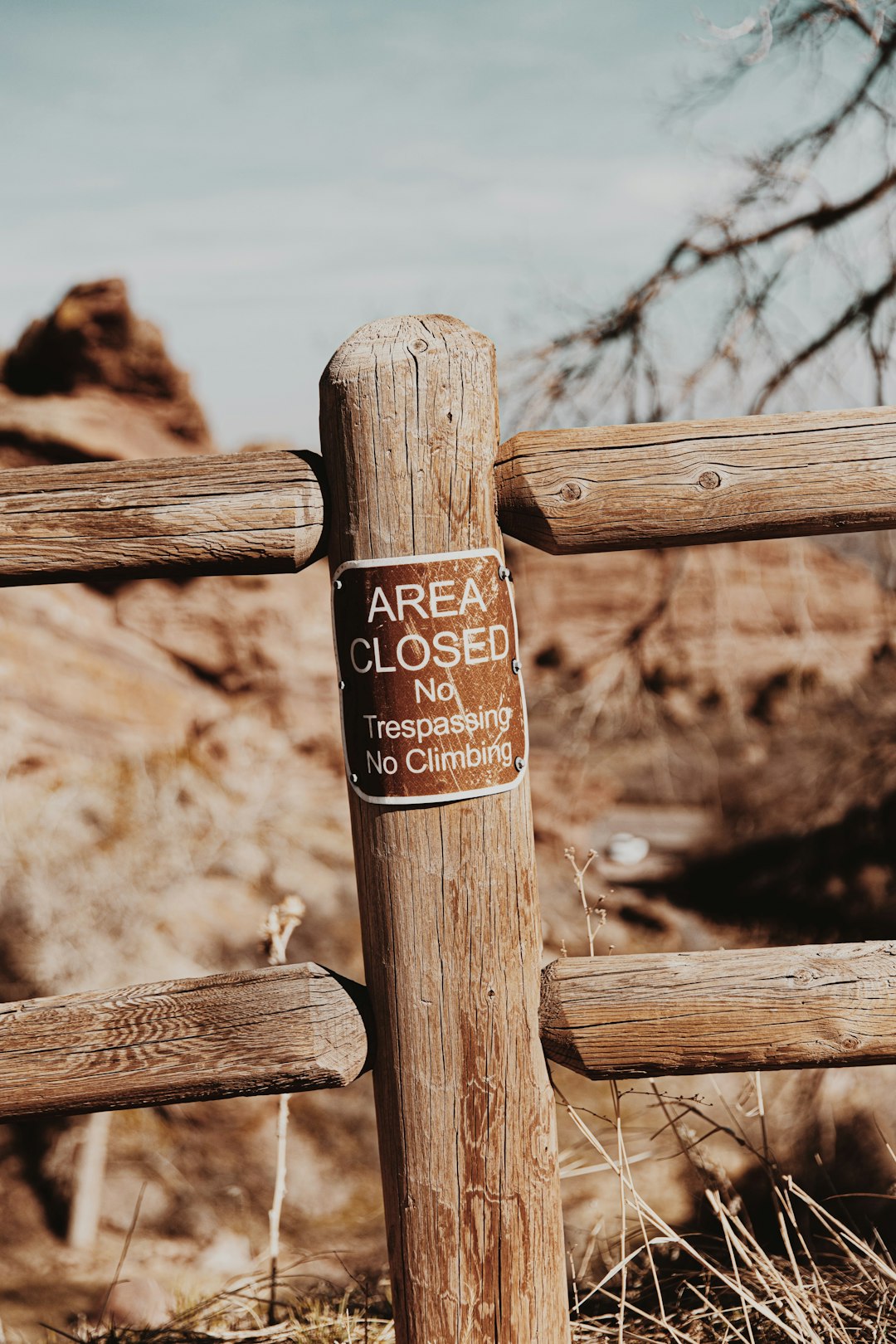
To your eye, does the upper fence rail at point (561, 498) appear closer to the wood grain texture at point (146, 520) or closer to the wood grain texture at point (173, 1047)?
the wood grain texture at point (146, 520)

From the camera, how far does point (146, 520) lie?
1151mm

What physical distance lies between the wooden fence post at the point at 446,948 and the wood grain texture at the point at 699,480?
7 centimetres

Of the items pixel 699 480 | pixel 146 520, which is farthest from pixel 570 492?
pixel 146 520

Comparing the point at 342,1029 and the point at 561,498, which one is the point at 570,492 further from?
the point at 342,1029

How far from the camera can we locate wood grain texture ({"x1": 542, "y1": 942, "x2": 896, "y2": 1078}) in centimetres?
116

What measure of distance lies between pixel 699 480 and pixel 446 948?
1.94 feet

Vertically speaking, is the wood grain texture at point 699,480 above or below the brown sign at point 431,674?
above

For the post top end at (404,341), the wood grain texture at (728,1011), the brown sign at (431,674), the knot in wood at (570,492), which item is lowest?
the wood grain texture at (728,1011)

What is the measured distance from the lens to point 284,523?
117 centimetres

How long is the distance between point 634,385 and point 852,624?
202cm

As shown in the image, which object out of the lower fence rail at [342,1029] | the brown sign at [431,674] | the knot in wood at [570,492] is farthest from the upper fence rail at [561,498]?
the lower fence rail at [342,1029]

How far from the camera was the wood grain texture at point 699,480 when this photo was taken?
3.78 feet

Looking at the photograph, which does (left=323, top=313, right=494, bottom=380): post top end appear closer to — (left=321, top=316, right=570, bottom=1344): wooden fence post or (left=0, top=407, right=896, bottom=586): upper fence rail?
(left=321, top=316, right=570, bottom=1344): wooden fence post

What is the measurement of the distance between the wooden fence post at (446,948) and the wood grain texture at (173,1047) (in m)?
0.09
